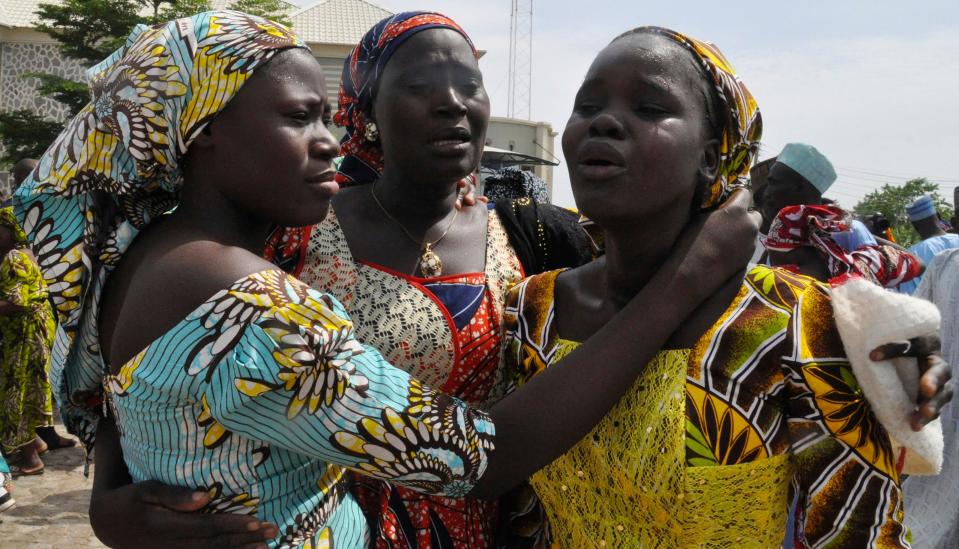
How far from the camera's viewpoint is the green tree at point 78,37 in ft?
43.1

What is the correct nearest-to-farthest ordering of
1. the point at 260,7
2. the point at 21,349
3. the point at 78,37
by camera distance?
the point at 21,349 → the point at 78,37 → the point at 260,7

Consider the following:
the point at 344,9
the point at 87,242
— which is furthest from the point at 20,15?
the point at 87,242

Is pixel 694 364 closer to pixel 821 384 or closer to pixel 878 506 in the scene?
pixel 821 384

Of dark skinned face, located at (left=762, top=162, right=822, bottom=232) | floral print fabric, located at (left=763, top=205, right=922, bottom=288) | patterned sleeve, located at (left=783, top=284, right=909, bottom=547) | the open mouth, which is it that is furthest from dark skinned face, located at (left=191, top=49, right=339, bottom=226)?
dark skinned face, located at (left=762, top=162, right=822, bottom=232)

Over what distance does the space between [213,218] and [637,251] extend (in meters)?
0.92

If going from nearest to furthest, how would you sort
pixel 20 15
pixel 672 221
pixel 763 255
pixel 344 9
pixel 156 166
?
1. pixel 156 166
2. pixel 672 221
3. pixel 763 255
4. pixel 20 15
5. pixel 344 9

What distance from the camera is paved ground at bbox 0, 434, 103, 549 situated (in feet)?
17.2

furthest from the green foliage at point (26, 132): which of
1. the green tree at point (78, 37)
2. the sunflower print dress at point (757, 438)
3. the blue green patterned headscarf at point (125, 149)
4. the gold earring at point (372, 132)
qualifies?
the sunflower print dress at point (757, 438)

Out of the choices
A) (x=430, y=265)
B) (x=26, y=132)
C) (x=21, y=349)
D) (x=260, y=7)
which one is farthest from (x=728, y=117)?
(x=26, y=132)

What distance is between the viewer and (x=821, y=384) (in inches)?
60.6

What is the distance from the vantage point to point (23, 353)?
6.88 meters

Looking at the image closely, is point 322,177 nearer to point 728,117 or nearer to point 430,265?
point 430,265

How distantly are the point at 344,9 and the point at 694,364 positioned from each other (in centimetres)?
2156

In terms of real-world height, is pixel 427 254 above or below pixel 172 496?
above
